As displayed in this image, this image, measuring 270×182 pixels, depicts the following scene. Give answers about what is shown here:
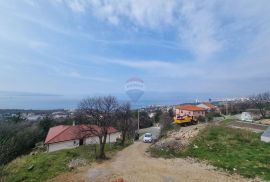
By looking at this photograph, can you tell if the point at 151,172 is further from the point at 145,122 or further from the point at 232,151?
the point at 145,122

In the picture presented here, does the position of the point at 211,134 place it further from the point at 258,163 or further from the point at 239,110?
the point at 239,110

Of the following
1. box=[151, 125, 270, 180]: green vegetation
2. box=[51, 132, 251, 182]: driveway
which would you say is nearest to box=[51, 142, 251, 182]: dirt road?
box=[51, 132, 251, 182]: driveway

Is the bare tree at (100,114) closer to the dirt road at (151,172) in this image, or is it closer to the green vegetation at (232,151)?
the dirt road at (151,172)

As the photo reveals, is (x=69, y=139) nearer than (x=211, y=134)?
No

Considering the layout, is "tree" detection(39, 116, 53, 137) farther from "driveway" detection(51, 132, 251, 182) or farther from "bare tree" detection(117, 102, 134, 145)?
"driveway" detection(51, 132, 251, 182)

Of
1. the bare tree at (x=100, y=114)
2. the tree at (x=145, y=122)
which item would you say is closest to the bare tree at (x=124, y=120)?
the bare tree at (x=100, y=114)

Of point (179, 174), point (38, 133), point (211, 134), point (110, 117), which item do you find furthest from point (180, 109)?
point (179, 174)
